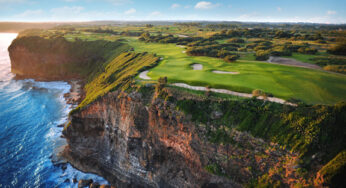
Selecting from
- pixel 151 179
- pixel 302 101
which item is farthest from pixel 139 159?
pixel 302 101

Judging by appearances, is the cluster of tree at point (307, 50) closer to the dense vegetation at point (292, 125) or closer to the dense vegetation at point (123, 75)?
the dense vegetation at point (292, 125)

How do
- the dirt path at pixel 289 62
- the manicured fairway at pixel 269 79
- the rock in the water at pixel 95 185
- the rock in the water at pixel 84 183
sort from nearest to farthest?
the manicured fairway at pixel 269 79
the rock in the water at pixel 95 185
the rock in the water at pixel 84 183
the dirt path at pixel 289 62

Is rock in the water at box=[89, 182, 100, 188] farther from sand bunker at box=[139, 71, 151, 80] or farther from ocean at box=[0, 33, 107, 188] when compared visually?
sand bunker at box=[139, 71, 151, 80]

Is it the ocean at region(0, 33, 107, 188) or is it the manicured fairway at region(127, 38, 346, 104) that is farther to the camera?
the ocean at region(0, 33, 107, 188)

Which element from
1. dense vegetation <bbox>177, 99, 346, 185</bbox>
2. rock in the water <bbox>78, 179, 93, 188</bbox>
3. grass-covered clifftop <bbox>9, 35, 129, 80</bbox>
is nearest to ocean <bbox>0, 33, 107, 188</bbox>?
rock in the water <bbox>78, 179, 93, 188</bbox>

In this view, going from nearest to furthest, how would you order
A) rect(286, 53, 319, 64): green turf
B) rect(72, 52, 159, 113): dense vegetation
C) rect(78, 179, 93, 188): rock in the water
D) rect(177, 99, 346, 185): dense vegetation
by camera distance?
rect(177, 99, 346, 185): dense vegetation < rect(78, 179, 93, 188): rock in the water < rect(72, 52, 159, 113): dense vegetation < rect(286, 53, 319, 64): green turf

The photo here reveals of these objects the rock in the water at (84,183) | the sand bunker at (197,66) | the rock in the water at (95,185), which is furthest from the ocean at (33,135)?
the sand bunker at (197,66)

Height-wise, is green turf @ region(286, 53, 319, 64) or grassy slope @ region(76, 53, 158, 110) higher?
green turf @ region(286, 53, 319, 64)
